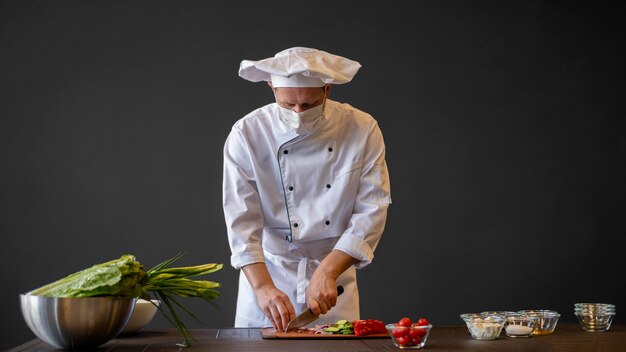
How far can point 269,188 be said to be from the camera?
2.68 meters

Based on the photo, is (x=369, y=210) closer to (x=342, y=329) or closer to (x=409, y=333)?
(x=342, y=329)

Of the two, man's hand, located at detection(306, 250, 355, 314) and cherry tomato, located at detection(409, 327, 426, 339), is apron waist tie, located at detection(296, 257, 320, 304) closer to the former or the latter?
man's hand, located at detection(306, 250, 355, 314)

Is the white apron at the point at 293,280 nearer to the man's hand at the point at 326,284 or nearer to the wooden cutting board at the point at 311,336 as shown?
the man's hand at the point at 326,284

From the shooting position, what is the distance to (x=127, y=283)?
1.92 metres

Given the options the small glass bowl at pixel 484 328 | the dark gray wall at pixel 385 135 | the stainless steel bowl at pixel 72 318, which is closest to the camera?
the stainless steel bowl at pixel 72 318

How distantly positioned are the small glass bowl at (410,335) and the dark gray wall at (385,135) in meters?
2.53

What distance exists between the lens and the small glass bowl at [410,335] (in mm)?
1852

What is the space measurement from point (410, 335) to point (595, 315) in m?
0.67

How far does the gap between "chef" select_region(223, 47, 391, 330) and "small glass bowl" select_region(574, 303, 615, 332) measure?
2.22 feet

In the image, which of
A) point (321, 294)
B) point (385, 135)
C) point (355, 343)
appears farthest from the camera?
point (385, 135)

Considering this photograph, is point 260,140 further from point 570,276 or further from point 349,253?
point 570,276

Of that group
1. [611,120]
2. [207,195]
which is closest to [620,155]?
[611,120]

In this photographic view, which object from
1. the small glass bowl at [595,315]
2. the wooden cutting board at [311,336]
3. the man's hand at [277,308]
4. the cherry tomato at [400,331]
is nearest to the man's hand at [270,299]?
the man's hand at [277,308]

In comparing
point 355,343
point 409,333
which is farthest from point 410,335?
point 355,343
